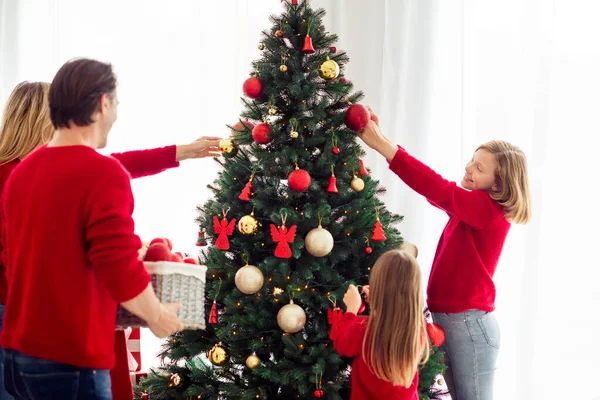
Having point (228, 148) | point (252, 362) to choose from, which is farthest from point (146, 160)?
point (252, 362)

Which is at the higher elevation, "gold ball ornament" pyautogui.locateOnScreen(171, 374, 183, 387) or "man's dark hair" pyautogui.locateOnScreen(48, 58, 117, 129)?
"man's dark hair" pyautogui.locateOnScreen(48, 58, 117, 129)

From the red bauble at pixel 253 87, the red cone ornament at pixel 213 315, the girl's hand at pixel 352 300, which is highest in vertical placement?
the red bauble at pixel 253 87

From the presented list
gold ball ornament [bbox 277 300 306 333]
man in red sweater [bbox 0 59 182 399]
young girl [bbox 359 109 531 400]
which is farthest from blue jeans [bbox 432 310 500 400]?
man in red sweater [bbox 0 59 182 399]

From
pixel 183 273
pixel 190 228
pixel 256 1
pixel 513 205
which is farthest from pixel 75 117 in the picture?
pixel 256 1

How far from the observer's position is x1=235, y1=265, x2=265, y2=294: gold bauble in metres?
2.15

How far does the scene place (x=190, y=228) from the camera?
3.57 meters

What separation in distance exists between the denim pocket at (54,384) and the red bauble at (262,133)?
1.05 meters

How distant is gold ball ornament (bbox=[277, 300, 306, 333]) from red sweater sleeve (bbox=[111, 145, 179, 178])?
29.0 inches

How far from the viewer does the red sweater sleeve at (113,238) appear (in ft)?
4.62

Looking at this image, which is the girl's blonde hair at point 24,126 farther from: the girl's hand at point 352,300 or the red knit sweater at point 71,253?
the girl's hand at point 352,300

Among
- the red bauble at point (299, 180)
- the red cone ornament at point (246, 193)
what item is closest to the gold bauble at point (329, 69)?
the red bauble at point (299, 180)

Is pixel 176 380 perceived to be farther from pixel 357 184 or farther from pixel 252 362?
pixel 357 184

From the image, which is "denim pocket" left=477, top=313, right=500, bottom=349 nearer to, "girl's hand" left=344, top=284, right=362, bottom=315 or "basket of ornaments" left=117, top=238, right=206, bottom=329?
"girl's hand" left=344, top=284, right=362, bottom=315

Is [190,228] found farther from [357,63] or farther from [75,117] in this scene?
[75,117]
